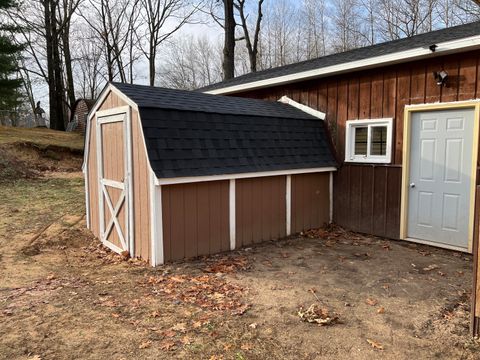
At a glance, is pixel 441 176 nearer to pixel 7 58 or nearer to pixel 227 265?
pixel 227 265

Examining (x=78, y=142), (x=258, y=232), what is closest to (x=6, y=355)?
(x=258, y=232)

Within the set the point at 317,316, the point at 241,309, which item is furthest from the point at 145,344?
the point at 317,316

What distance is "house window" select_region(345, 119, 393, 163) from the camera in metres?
6.35

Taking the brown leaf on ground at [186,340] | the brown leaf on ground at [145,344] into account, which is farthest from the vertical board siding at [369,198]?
the brown leaf on ground at [145,344]

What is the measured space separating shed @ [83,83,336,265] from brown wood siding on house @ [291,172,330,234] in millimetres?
18

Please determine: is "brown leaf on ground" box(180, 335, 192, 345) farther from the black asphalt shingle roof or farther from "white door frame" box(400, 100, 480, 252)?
the black asphalt shingle roof

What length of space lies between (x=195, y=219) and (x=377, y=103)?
11.9 feet

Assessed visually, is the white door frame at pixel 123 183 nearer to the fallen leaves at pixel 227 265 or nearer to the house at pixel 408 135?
the fallen leaves at pixel 227 265

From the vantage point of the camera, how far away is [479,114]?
207 inches

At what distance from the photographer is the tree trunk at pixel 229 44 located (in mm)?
18922

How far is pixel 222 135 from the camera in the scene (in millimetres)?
5680

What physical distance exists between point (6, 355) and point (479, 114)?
5.99 meters

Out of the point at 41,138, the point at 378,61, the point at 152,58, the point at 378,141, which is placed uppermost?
the point at 152,58

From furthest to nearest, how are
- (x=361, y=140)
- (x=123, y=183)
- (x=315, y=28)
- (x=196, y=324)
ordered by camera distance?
(x=315, y=28), (x=361, y=140), (x=123, y=183), (x=196, y=324)
